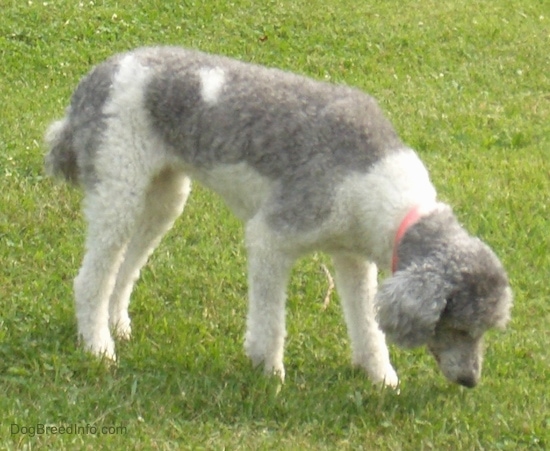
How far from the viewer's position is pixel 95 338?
552 cm

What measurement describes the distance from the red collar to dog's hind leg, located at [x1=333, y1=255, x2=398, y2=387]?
51 centimetres

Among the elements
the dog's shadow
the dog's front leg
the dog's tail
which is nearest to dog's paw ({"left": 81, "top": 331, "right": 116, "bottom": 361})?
the dog's shadow

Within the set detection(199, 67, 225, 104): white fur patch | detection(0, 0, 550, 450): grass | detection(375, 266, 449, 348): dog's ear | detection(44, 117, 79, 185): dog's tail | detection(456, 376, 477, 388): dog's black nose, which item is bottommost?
detection(0, 0, 550, 450): grass

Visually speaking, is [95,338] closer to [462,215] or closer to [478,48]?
[462,215]

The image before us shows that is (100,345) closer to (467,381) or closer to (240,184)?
(240,184)

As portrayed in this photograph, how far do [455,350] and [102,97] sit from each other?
2117mm

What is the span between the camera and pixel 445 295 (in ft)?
15.4

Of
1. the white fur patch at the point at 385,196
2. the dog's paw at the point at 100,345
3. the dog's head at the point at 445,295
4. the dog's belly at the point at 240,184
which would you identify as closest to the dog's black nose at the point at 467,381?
the dog's head at the point at 445,295

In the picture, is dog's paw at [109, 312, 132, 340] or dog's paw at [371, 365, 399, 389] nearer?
dog's paw at [371, 365, 399, 389]

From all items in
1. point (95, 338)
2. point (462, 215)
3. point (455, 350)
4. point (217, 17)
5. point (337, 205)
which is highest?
point (337, 205)

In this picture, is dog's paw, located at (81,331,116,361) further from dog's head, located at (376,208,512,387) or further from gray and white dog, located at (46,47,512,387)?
dog's head, located at (376,208,512,387)

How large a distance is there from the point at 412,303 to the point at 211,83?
1580mm

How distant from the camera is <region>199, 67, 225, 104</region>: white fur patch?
5.41 meters

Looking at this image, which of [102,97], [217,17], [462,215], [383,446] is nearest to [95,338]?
[102,97]
